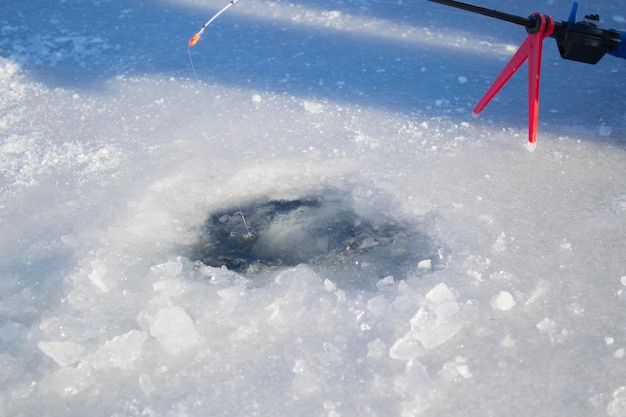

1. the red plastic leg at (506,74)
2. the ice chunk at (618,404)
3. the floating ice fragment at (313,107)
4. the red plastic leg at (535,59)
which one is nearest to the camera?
the ice chunk at (618,404)

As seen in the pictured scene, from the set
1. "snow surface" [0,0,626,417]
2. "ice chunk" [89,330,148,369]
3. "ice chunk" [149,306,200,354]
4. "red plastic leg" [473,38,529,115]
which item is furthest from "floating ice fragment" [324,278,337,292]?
"red plastic leg" [473,38,529,115]

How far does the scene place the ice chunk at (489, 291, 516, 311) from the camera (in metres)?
1.31

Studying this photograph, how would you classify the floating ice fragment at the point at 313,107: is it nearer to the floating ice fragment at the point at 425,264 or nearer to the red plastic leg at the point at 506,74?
the red plastic leg at the point at 506,74

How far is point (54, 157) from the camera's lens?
1805 mm

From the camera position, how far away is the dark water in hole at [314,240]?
1.45m

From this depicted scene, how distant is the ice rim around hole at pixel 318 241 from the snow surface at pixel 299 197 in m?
0.03

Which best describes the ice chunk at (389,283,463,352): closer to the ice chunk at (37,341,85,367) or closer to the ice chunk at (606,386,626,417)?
the ice chunk at (606,386,626,417)

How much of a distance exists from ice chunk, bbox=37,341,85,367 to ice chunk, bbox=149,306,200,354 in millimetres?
145

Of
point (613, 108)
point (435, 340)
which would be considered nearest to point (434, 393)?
point (435, 340)

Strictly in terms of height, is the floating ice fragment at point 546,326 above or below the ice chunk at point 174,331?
above

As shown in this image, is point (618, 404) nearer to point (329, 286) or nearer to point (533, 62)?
point (329, 286)

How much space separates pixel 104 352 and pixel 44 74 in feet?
4.43

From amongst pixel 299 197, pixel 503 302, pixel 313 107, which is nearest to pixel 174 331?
pixel 299 197

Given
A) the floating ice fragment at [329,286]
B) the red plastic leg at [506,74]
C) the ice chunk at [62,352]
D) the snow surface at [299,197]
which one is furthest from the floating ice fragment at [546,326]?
the ice chunk at [62,352]
